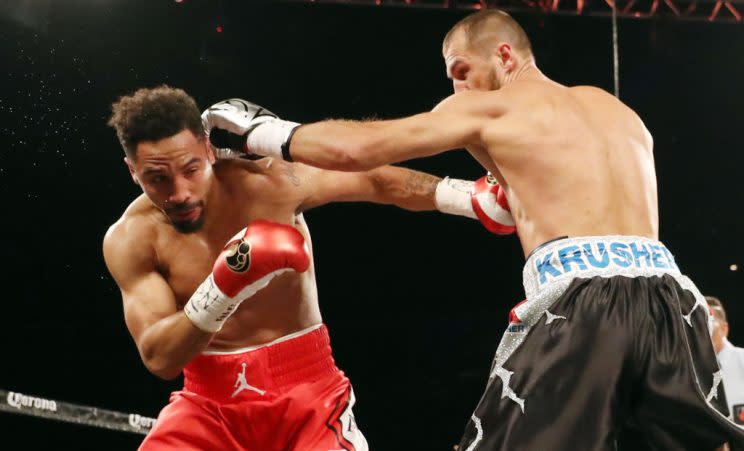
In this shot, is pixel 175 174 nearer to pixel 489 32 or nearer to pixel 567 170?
pixel 489 32

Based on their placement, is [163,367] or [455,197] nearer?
[163,367]

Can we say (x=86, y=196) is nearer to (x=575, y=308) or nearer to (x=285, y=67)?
(x=285, y=67)

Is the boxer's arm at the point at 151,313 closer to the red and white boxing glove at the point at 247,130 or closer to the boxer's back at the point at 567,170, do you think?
the red and white boxing glove at the point at 247,130

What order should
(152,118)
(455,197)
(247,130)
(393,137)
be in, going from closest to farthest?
(393,137) < (247,130) < (152,118) < (455,197)

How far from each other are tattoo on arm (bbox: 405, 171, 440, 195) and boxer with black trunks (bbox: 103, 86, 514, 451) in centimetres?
12

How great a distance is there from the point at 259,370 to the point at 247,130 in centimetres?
66

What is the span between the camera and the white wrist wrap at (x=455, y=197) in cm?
253

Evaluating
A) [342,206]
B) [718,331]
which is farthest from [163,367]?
[342,206]

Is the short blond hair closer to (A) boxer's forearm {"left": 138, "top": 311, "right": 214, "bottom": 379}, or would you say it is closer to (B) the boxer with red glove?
(B) the boxer with red glove

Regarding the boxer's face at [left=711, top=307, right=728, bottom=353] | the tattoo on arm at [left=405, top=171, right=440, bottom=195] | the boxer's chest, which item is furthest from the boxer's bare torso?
the boxer's face at [left=711, top=307, right=728, bottom=353]

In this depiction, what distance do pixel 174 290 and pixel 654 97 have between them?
5344 mm

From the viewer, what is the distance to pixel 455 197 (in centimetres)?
256

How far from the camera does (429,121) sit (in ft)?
6.28

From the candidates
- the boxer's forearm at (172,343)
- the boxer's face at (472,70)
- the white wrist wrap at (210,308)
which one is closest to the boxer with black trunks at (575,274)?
the boxer's face at (472,70)
